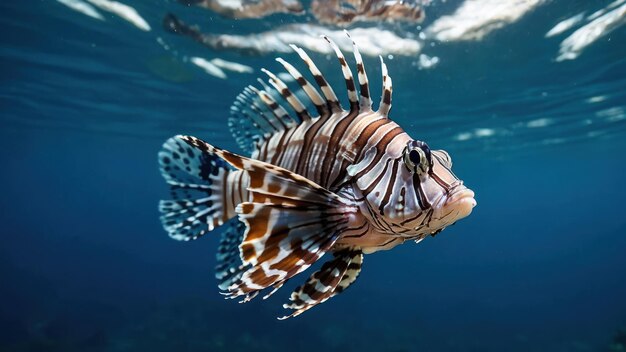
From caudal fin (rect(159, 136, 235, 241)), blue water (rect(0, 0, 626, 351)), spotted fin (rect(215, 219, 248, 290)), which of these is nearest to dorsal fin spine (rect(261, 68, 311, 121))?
caudal fin (rect(159, 136, 235, 241))

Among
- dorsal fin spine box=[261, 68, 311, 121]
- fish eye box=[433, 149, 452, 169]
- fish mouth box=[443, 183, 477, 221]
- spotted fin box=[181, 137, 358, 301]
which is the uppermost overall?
dorsal fin spine box=[261, 68, 311, 121]

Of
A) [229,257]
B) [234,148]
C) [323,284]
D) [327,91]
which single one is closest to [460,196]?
[323,284]

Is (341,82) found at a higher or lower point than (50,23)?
higher

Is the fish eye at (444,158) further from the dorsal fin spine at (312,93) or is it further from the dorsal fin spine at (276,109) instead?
the dorsal fin spine at (276,109)

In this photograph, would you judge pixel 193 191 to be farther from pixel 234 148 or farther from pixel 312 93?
pixel 234 148

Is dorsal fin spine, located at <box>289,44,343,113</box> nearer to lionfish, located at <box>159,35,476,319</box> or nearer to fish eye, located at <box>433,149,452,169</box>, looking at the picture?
lionfish, located at <box>159,35,476,319</box>

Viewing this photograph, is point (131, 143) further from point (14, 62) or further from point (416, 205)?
point (416, 205)

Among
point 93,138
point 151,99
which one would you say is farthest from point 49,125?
point 151,99
